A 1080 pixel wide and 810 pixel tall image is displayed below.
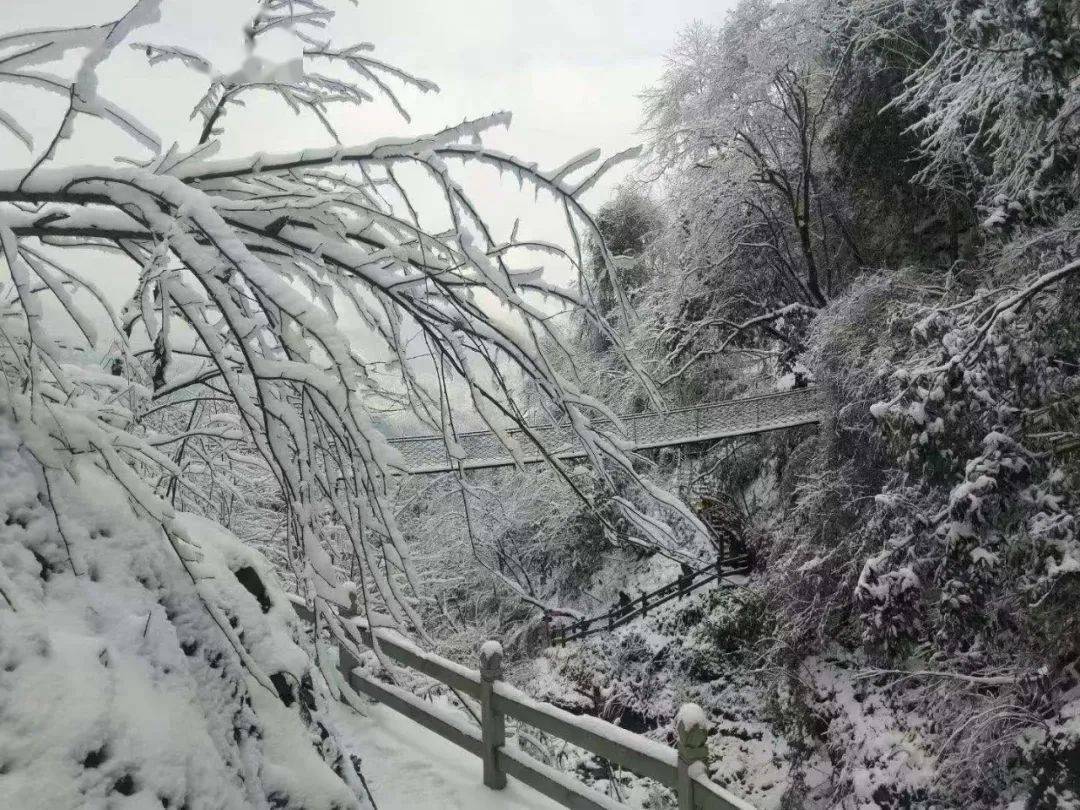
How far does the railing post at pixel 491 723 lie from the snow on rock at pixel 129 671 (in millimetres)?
2538

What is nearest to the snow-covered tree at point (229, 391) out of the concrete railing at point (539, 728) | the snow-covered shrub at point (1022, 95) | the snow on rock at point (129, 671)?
the snow on rock at point (129, 671)

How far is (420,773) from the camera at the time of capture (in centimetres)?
442

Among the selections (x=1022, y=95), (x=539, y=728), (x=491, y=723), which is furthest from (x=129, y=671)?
(x=1022, y=95)

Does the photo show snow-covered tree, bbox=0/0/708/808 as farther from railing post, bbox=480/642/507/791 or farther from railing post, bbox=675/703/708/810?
railing post, bbox=480/642/507/791

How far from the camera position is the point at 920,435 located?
20.5 ft

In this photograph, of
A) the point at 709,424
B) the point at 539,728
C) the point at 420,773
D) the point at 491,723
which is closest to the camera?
the point at 539,728

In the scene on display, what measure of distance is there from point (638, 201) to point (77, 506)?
789 inches

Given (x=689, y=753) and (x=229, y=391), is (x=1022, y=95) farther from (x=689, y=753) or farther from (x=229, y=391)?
(x=229, y=391)

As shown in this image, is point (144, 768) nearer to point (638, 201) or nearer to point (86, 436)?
point (86, 436)

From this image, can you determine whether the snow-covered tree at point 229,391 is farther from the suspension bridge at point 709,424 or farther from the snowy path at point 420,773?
the suspension bridge at point 709,424

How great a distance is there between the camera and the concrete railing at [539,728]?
3088 millimetres

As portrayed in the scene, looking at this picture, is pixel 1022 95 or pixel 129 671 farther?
pixel 1022 95

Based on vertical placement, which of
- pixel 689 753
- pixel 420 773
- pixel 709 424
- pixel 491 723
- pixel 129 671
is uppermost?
pixel 129 671

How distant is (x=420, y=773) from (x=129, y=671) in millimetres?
3694
